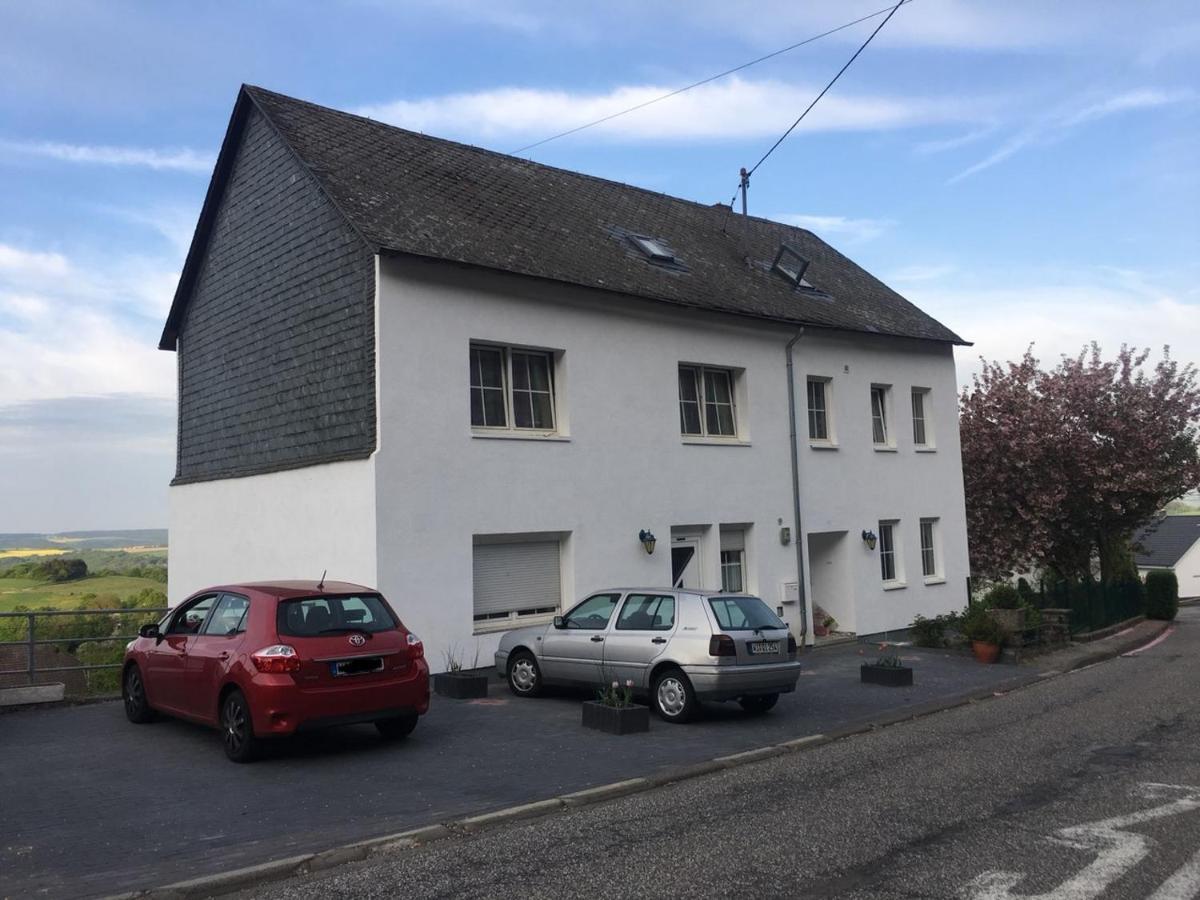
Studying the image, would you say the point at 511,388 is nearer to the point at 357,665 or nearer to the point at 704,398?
the point at 704,398

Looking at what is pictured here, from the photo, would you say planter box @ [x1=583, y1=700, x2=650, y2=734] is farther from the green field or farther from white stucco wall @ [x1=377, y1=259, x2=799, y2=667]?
the green field

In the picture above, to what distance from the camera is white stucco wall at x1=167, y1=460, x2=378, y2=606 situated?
13336mm

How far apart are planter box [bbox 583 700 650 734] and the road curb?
135 cm

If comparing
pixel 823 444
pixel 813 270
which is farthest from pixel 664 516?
pixel 813 270

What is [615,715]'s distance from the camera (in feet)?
33.8

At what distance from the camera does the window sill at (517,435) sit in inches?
562

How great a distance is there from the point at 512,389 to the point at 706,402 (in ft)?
14.6

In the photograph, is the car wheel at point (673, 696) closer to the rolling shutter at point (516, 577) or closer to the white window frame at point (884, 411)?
the rolling shutter at point (516, 577)

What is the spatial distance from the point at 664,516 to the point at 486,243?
17.4ft

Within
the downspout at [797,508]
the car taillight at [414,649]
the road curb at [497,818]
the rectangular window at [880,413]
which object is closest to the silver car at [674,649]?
the road curb at [497,818]

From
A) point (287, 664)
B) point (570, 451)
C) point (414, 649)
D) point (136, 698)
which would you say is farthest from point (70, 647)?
point (287, 664)

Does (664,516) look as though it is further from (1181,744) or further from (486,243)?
(1181,744)

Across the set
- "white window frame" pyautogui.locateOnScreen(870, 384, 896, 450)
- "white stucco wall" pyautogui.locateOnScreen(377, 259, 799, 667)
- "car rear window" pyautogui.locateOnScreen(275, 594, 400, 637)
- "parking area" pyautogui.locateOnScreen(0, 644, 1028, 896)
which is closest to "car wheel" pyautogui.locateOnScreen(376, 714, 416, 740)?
"parking area" pyautogui.locateOnScreen(0, 644, 1028, 896)

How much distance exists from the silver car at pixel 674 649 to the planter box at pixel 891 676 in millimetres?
2933
